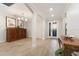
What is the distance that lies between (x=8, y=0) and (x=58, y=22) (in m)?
14.3

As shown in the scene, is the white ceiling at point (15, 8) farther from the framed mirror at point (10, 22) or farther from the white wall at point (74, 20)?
the white wall at point (74, 20)

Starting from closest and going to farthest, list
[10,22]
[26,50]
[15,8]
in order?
[26,50] → [15,8] → [10,22]

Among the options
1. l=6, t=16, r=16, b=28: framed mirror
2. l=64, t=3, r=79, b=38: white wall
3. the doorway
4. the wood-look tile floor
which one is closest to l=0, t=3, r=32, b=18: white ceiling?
l=6, t=16, r=16, b=28: framed mirror

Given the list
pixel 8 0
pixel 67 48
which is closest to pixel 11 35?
pixel 67 48

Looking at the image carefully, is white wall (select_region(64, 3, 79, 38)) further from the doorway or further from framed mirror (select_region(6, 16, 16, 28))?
the doorway

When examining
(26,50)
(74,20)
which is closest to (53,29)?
(26,50)

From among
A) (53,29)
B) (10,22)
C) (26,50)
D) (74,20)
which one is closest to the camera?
(74,20)

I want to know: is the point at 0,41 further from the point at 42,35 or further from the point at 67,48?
the point at 67,48

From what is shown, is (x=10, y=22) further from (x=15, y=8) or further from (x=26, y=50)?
(x=26, y=50)

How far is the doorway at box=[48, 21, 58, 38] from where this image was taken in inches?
590

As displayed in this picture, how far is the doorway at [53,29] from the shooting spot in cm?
1498

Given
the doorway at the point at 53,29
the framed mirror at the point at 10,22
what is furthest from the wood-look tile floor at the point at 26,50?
the doorway at the point at 53,29

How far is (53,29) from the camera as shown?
15000 mm

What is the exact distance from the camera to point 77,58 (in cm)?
67
